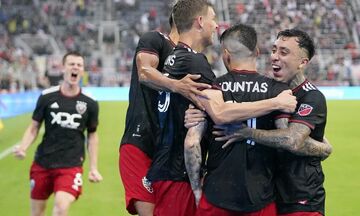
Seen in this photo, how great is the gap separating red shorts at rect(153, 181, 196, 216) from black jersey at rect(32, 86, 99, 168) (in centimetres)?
269

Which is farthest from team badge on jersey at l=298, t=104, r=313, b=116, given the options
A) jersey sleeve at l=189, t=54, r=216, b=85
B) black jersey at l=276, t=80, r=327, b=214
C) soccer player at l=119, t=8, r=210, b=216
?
soccer player at l=119, t=8, r=210, b=216

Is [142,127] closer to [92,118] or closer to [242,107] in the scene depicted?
[242,107]

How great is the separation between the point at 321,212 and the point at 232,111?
1135mm

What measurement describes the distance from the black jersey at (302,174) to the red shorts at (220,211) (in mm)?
180

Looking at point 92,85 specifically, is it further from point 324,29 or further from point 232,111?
point 232,111

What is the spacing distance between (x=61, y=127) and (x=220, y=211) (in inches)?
135

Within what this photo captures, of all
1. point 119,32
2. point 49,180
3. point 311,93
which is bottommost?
point 119,32

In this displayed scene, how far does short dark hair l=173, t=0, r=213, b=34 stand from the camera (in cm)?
424

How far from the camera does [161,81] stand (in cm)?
423

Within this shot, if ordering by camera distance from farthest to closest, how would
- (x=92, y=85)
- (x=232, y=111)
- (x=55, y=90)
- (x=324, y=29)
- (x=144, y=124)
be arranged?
(x=324, y=29) → (x=92, y=85) → (x=55, y=90) → (x=144, y=124) → (x=232, y=111)

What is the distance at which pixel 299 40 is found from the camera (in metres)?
4.30

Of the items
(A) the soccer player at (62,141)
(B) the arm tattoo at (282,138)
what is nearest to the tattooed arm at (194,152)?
(B) the arm tattoo at (282,138)

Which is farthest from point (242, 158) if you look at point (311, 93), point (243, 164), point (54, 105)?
point (54, 105)

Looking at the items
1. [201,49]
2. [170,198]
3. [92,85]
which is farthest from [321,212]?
[92,85]
